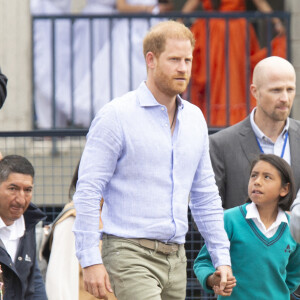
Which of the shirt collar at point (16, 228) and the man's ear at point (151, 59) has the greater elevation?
the man's ear at point (151, 59)

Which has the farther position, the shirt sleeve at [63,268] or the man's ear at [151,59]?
the shirt sleeve at [63,268]

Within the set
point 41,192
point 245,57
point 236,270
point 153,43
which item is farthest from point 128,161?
point 245,57

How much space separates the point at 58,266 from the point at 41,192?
1.73 m

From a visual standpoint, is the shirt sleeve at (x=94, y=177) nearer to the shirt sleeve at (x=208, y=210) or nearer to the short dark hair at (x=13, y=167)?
the shirt sleeve at (x=208, y=210)

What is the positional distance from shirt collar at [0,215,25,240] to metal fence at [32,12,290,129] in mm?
4293

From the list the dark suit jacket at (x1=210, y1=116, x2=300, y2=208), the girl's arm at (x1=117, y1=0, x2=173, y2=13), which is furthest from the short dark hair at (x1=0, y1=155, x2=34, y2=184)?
the girl's arm at (x1=117, y1=0, x2=173, y2=13)

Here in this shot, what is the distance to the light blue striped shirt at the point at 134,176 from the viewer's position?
539 centimetres

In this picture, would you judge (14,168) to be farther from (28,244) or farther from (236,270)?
(236,270)

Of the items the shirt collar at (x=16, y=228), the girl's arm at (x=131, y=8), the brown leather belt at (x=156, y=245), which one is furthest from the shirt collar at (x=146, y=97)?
the girl's arm at (x=131, y=8)

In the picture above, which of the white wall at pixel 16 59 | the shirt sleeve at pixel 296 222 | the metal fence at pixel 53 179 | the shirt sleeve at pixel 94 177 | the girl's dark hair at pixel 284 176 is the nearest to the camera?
the shirt sleeve at pixel 296 222

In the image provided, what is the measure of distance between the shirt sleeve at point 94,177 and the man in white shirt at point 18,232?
3.49 ft

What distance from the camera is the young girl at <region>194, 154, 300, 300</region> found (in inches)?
240

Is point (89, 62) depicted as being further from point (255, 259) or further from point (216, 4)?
point (255, 259)

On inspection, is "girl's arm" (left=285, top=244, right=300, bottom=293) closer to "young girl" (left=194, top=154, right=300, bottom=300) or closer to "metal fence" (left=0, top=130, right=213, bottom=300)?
"young girl" (left=194, top=154, right=300, bottom=300)
